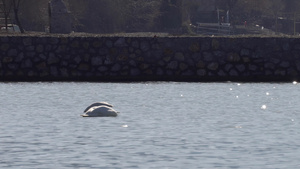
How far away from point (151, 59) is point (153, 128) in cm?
1438

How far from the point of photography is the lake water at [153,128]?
46.5 ft

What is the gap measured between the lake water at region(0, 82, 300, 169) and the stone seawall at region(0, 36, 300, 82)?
122 inches

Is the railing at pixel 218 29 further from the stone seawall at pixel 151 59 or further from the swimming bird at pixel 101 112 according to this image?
the swimming bird at pixel 101 112

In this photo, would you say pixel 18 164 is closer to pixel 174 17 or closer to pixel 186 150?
pixel 186 150

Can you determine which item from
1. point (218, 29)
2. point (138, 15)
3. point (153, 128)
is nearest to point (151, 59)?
point (153, 128)

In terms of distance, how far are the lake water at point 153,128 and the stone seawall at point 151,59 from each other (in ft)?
10.2

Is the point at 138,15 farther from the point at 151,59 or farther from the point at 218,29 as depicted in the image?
the point at 151,59

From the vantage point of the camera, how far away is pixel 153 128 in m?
18.3

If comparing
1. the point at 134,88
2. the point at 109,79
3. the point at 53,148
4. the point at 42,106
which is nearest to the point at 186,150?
the point at 53,148

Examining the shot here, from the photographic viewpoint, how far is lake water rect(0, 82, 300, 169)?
14188 millimetres

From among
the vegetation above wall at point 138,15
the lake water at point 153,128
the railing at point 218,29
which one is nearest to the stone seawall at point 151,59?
the lake water at point 153,128

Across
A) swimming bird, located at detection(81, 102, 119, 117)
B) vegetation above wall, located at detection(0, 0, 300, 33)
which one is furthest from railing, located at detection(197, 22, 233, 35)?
swimming bird, located at detection(81, 102, 119, 117)

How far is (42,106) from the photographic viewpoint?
23.1 metres

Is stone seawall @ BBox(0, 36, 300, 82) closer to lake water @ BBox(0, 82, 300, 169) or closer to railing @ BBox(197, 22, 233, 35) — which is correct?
lake water @ BBox(0, 82, 300, 169)
